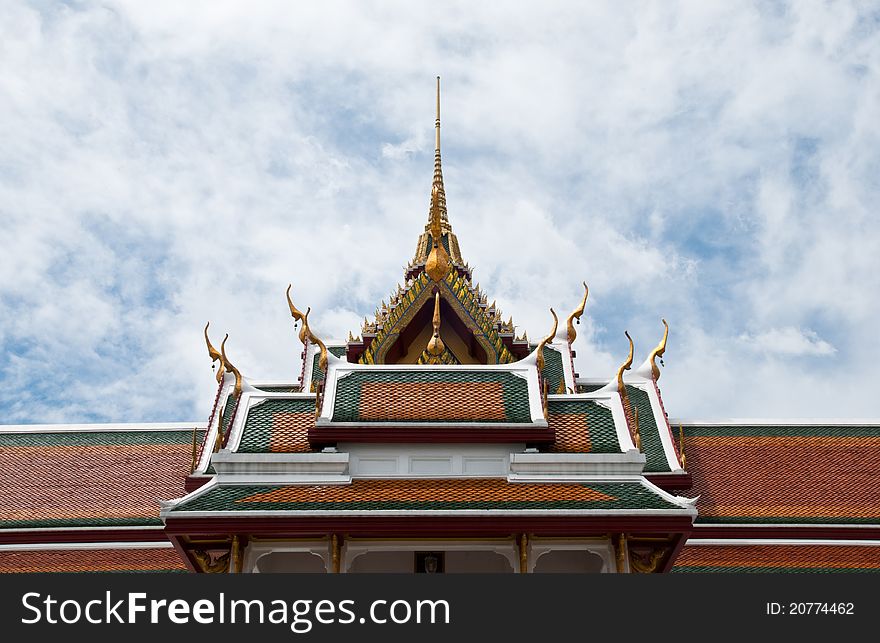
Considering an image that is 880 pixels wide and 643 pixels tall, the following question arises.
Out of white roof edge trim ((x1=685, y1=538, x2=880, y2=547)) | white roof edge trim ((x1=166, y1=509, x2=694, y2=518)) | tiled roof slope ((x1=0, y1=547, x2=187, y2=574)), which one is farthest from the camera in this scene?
white roof edge trim ((x1=685, y1=538, x2=880, y2=547))

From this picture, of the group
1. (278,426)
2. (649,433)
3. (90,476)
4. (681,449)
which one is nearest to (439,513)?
(278,426)

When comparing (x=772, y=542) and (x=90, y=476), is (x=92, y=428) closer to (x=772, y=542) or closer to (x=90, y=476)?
(x=90, y=476)

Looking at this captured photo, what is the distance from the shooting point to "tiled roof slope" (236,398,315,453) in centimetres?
1590

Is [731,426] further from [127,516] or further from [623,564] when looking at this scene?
[127,516]

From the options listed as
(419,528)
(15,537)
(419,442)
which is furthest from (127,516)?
(419,528)

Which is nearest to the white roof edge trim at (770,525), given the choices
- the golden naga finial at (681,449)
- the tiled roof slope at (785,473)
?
the tiled roof slope at (785,473)

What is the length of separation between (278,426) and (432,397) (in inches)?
89.1

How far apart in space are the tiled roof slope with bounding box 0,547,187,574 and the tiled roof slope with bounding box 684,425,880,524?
839 cm

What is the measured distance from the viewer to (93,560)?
1791 cm

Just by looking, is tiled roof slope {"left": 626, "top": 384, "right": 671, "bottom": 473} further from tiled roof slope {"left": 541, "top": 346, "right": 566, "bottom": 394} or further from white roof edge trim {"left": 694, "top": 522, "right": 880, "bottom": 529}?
tiled roof slope {"left": 541, "top": 346, "right": 566, "bottom": 394}

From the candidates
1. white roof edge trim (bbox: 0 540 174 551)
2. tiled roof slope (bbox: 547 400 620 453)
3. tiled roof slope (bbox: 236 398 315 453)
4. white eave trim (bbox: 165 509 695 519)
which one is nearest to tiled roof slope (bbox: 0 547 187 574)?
white roof edge trim (bbox: 0 540 174 551)

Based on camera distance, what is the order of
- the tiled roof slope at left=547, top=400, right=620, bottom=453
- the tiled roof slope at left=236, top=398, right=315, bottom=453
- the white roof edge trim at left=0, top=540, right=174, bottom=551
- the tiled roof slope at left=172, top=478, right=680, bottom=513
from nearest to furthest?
the tiled roof slope at left=172, top=478, right=680, bottom=513, the tiled roof slope at left=547, top=400, right=620, bottom=453, the tiled roof slope at left=236, top=398, right=315, bottom=453, the white roof edge trim at left=0, top=540, right=174, bottom=551

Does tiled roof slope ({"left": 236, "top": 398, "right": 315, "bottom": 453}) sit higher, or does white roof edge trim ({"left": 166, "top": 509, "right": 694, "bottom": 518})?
tiled roof slope ({"left": 236, "top": 398, "right": 315, "bottom": 453})

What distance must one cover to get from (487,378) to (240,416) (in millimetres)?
3669
